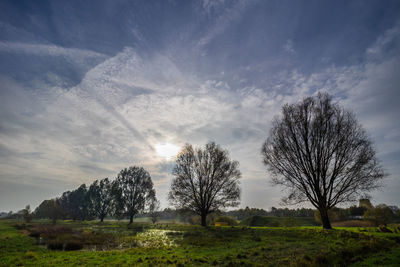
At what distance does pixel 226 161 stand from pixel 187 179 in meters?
7.73

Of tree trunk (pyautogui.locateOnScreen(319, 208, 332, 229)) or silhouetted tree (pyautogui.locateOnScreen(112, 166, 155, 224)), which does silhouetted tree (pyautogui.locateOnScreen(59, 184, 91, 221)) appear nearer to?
silhouetted tree (pyautogui.locateOnScreen(112, 166, 155, 224))

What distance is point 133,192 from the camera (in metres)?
50.2

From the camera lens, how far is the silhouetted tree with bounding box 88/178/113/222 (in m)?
65.9

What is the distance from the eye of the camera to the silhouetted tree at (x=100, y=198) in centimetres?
6588

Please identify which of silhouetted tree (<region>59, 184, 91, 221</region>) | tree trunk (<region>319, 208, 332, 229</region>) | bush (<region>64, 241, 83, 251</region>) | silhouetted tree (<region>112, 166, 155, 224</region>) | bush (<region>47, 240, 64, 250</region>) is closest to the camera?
bush (<region>47, 240, 64, 250</region>)

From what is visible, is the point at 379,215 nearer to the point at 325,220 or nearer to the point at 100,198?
the point at 325,220

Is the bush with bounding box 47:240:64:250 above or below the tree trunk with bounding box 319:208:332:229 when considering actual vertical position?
below

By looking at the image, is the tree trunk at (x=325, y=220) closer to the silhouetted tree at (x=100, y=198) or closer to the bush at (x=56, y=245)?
the bush at (x=56, y=245)

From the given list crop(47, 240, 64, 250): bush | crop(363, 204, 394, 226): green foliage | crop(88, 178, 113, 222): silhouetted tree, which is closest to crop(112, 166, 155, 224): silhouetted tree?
crop(88, 178, 113, 222): silhouetted tree

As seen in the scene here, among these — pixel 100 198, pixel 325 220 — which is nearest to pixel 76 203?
pixel 100 198

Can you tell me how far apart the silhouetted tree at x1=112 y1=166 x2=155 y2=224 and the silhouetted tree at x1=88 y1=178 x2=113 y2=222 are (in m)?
17.3

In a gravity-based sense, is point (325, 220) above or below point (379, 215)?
above

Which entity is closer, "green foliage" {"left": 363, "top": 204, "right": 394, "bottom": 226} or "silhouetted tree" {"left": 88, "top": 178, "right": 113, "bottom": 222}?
"green foliage" {"left": 363, "top": 204, "right": 394, "bottom": 226}

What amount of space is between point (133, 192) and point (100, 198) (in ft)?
102
